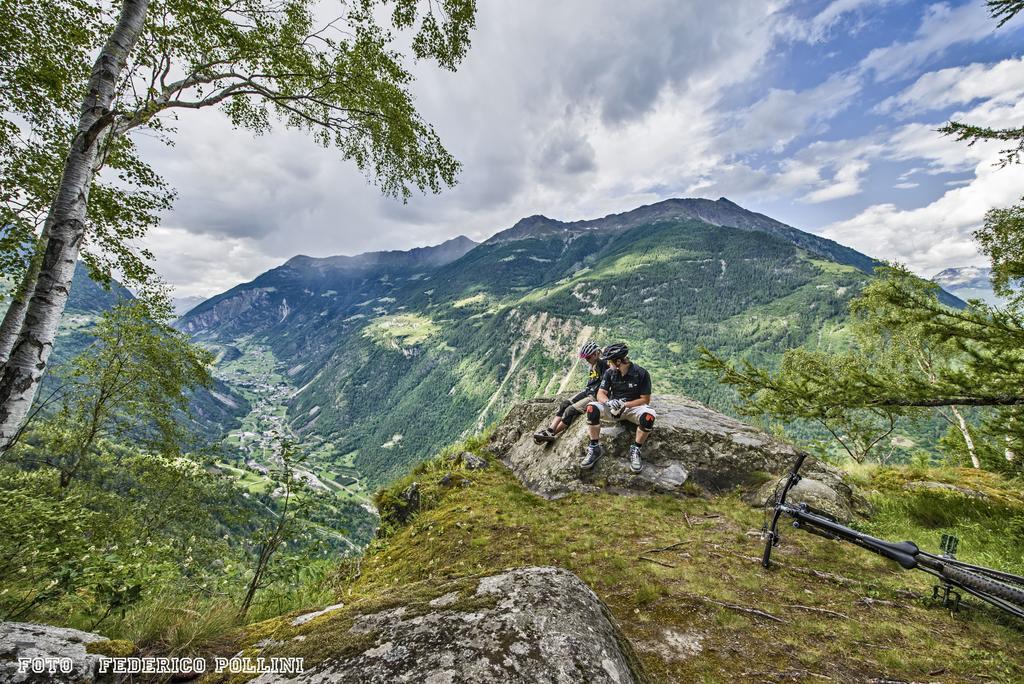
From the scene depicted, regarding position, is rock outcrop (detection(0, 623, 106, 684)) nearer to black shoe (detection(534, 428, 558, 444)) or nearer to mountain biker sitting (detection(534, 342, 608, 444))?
black shoe (detection(534, 428, 558, 444))

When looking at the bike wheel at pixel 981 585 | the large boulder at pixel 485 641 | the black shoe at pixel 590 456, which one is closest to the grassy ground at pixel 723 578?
the large boulder at pixel 485 641

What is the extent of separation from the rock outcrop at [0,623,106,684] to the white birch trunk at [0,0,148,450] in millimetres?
3316

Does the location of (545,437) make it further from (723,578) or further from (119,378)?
(119,378)

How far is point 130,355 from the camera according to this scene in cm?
1318

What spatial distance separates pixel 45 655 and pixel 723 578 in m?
6.97

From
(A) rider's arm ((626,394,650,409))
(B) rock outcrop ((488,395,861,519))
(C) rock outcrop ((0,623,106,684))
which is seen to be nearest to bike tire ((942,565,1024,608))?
(C) rock outcrop ((0,623,106,684))

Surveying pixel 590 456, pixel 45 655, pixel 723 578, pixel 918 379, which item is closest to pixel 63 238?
pixel 45 655

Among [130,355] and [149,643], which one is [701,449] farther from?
[130,355]

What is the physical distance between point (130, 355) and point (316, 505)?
42.4ft

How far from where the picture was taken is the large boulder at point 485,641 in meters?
1.98

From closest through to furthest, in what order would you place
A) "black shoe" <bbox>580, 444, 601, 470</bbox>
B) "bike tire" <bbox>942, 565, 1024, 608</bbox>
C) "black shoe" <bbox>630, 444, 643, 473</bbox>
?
"bike tire" <bbox>942, 565, 1024, 608</bbox> → "black shoe" <bbox>630, 444, 643, 473</bbox> → "black shoe" <bbox>580, 444, 601, 470</bbox>

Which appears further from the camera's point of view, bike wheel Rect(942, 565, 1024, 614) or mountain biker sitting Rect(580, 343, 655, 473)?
mountain biker sitting Rect(580, 343, 655, 473)

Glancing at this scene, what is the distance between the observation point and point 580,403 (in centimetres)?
1184

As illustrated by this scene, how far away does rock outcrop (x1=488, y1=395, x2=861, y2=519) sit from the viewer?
31.6 ft
